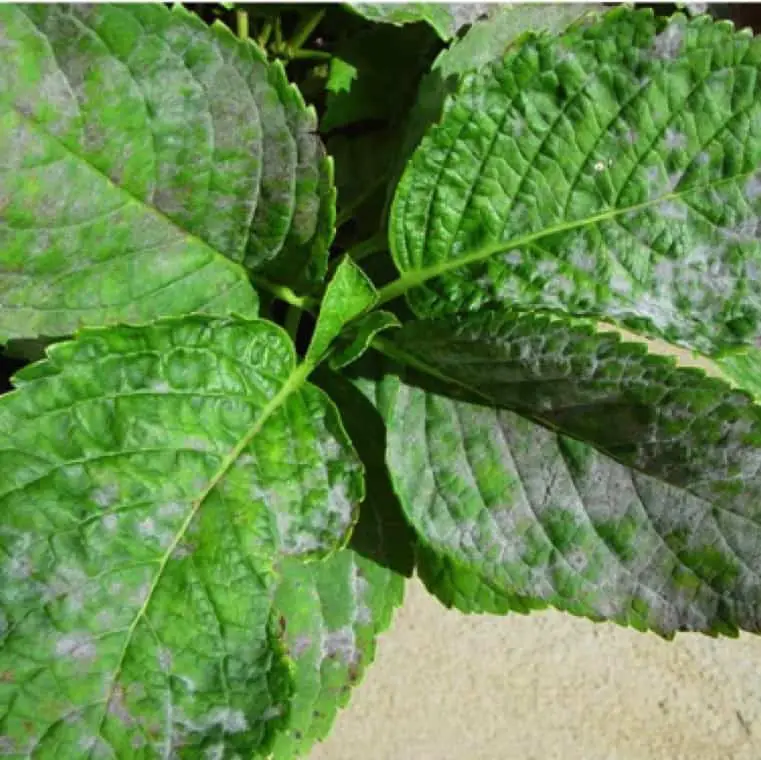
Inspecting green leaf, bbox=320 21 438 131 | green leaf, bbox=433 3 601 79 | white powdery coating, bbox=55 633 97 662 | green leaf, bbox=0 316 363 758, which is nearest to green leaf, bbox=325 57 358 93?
green leaf, bbox=320 21 438 131

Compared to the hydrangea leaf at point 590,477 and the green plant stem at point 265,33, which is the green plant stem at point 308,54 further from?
the hydrangea leaf at point 590,477

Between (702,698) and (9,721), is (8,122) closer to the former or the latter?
(9,721)

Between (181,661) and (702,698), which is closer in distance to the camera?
(181,661)

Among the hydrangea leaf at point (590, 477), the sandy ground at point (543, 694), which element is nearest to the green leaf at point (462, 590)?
the hydrangea leaf at point (590, 477)

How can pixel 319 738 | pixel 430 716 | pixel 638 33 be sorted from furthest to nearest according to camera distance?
pixel 430 716
pixel 319 738
pixel 638 33

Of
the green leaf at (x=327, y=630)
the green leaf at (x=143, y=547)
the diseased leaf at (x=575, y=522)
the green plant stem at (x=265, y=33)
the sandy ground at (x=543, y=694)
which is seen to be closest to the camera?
the green leaf at (x=143, y=547)

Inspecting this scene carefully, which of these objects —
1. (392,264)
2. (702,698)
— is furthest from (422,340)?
(702,698)
